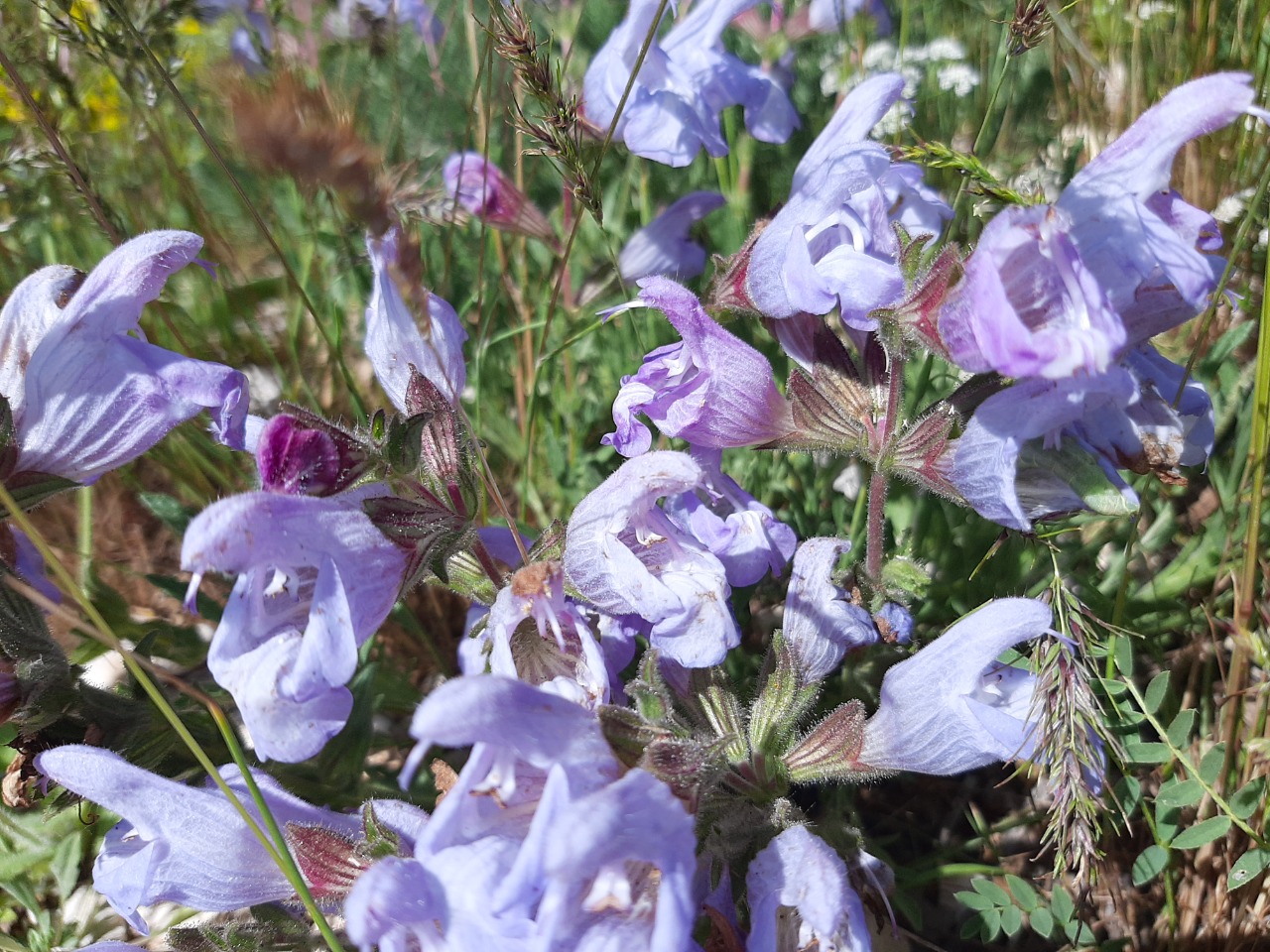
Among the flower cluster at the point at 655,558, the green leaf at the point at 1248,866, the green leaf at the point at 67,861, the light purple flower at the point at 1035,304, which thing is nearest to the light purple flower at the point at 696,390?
the flower cluster at the point at 655,558

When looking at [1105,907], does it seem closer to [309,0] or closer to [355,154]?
[355,154]

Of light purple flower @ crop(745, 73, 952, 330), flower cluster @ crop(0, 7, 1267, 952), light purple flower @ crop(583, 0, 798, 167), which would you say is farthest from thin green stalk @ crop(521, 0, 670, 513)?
light purple flower @ crop(745, 73, 952, 330)

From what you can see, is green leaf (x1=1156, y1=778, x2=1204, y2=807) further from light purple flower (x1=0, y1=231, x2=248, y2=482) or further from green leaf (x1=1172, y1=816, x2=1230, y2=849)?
light purple flower (x1=0, y1=231, x2=248, y2=482)

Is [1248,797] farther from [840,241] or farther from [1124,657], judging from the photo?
[840,241]

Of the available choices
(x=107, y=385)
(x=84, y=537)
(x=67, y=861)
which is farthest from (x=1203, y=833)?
(x=84, y=537)

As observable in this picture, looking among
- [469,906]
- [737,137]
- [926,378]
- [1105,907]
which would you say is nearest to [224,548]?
[469,906]

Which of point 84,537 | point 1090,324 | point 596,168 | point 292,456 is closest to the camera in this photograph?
point 1090,324
